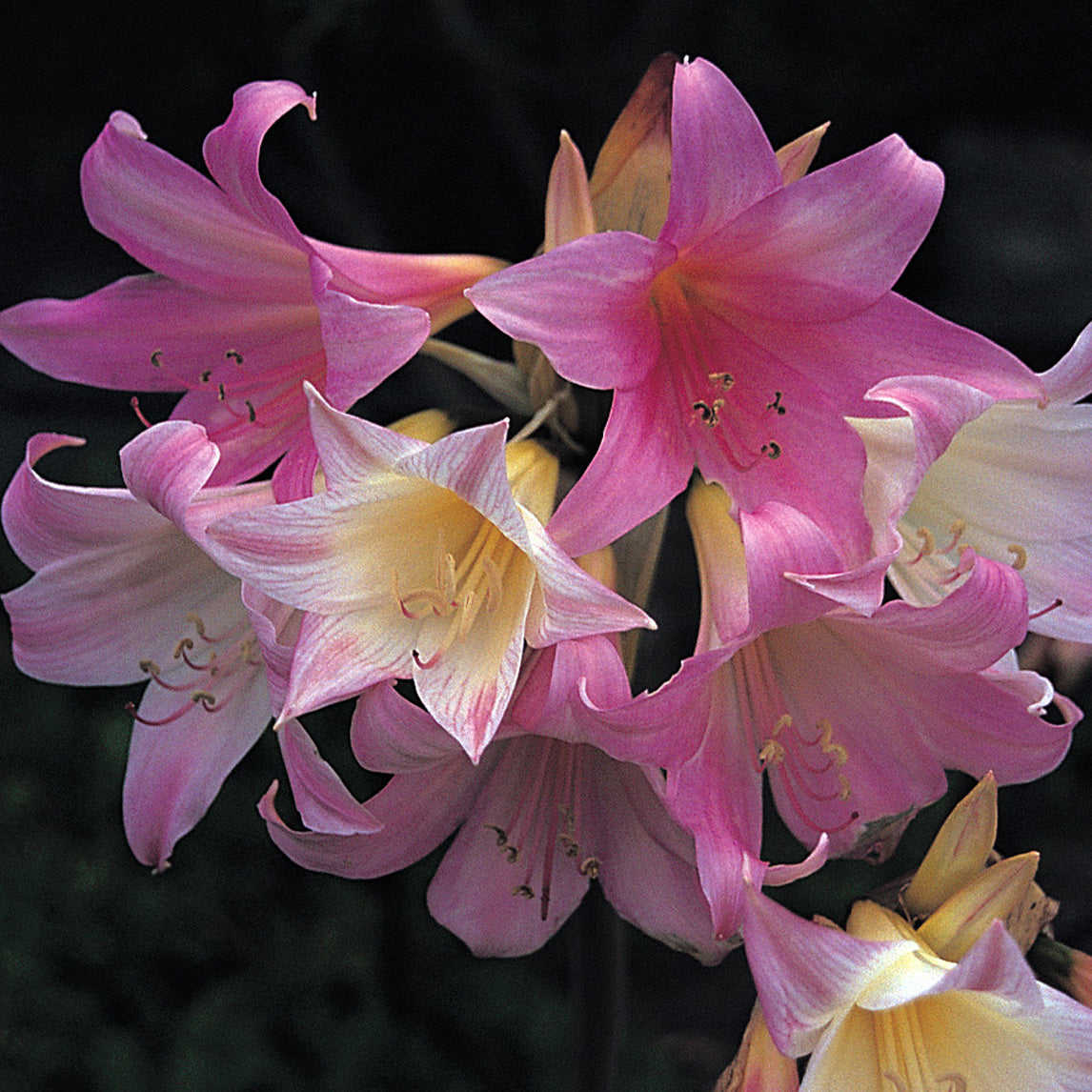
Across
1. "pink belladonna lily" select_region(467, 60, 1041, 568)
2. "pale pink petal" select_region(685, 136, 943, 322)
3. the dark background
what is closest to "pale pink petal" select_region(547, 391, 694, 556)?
"pink belladonna lily" select_region(467, 60, 1041, 568)

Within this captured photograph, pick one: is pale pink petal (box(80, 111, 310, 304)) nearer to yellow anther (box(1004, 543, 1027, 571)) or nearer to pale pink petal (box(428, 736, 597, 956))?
pale pink petal (box(428, 736, 597, 956))

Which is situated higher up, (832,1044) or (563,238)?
(563,238)

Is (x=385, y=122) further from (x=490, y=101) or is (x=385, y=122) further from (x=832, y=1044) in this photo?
(x=832, y=1044)

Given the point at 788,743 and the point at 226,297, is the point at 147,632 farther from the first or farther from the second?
the point at 788,743

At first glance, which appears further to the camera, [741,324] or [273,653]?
[741,324]

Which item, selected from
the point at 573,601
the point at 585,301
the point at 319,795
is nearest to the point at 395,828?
the point at 319,795

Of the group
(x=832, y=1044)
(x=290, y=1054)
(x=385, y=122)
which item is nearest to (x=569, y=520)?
(x=832, y=1044)

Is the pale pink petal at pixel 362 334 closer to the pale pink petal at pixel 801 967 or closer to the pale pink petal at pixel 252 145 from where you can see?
the pale pink petal at pixel 252 145
